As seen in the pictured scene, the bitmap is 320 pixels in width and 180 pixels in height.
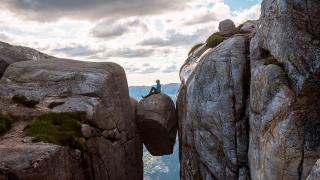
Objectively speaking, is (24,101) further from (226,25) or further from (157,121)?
(226,25)

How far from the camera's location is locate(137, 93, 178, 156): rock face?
163 feet

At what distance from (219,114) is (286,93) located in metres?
9.09

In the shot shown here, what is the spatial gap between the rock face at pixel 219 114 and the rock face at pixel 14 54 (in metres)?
19.4

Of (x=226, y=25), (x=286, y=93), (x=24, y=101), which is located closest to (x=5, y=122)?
(x=24, y=101)

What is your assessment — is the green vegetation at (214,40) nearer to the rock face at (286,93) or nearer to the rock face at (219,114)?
the rock face at (219,114)

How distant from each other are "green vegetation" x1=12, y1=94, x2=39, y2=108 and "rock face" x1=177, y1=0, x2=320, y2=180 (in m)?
14.5

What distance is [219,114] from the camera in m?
36.7

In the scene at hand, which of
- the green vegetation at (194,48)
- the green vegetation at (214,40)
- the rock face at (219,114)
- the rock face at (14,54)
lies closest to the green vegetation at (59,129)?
the rock face at (219,114)

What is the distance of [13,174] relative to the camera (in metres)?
26.3

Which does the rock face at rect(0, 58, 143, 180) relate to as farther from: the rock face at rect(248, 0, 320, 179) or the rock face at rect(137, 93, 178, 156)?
the rock face at rect(248, 0, 320, 179)

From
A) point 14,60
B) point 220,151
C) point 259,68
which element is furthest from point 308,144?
point 14,60

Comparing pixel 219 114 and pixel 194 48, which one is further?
pixel 194 48

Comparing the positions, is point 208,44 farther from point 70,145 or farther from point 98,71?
point 70,145

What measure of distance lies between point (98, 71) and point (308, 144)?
23.1 meters
